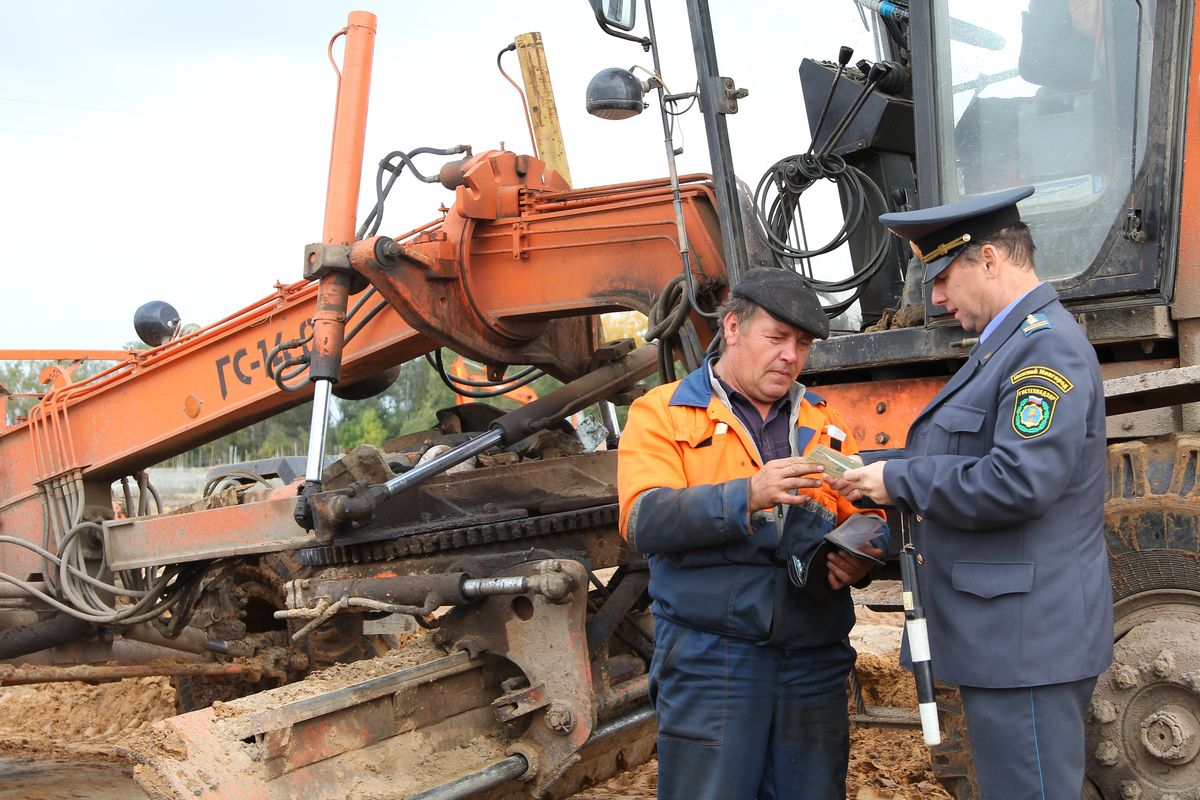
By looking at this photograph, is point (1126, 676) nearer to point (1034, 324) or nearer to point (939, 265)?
point (1034, 324)

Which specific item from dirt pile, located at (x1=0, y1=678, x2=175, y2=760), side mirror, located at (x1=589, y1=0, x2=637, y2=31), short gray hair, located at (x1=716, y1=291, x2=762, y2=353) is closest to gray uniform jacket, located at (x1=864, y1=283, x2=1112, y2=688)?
short gray hair, located at (x1=716, y1=291, x2=762, y2=353)

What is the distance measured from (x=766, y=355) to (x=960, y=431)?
0.55 metres

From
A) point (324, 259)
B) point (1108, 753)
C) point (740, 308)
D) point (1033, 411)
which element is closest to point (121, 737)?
point (324, 259)

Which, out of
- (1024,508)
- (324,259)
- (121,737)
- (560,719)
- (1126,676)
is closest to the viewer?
(1024,508)

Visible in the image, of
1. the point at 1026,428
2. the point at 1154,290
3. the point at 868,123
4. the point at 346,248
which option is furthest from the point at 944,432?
the point at 346,248

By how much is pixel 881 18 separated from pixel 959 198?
1.02m

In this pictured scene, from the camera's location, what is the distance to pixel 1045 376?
8.32 ft

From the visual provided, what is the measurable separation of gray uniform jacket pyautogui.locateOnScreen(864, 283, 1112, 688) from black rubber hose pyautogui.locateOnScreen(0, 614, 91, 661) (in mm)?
4455

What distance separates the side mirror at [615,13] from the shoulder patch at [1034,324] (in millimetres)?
1702

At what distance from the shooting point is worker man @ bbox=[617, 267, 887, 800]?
2.91 metres

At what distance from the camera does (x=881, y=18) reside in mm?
4254

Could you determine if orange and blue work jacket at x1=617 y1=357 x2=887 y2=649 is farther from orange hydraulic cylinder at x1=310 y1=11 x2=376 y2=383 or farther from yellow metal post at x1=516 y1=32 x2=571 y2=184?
yellow metal post at x1=516 y1=32 x2=571 y2=184

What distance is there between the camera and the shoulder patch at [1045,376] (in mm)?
2520

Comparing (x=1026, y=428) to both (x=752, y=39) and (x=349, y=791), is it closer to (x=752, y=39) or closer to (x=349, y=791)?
(x=752, y=39)
